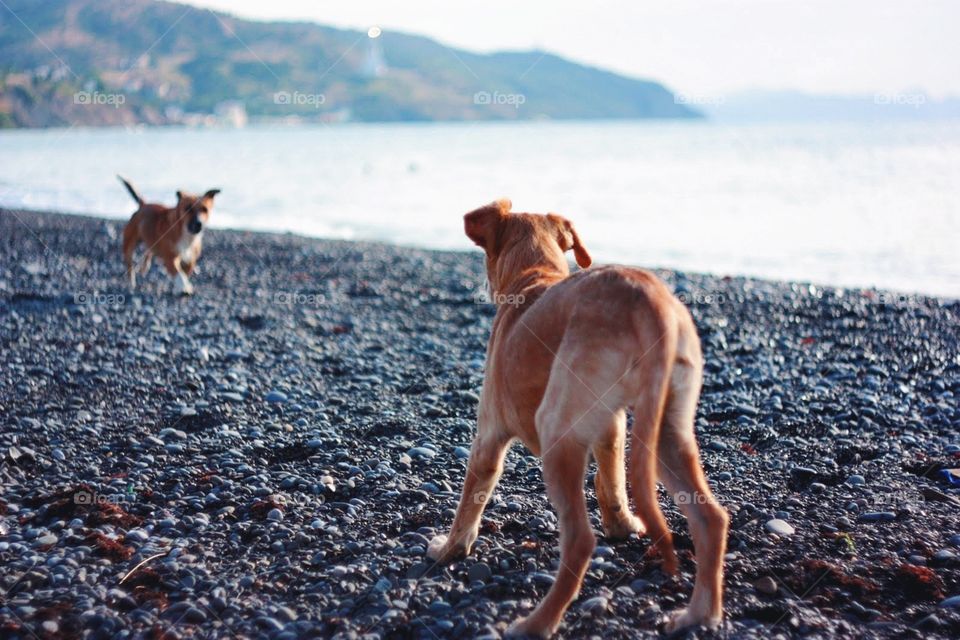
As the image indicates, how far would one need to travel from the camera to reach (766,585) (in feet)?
14.6

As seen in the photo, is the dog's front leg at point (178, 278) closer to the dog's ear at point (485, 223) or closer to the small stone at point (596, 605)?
the dog's ear at point (485, 223)

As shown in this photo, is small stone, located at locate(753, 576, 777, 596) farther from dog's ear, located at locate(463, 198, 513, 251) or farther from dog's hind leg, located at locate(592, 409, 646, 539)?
dog's ear, located at locate(463, 198, 513, 251)

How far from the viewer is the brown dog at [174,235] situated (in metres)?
13.5

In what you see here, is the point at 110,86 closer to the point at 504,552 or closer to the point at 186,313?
the point at 186,313

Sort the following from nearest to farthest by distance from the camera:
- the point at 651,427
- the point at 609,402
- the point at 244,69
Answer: the point at 651,427 < the point at 609,402 < the point at 244,69

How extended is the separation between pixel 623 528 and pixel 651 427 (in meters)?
1.69

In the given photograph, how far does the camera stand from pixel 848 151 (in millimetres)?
67562

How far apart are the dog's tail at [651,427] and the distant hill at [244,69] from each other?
4907 inches

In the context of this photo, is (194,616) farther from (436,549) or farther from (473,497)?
(473,497)

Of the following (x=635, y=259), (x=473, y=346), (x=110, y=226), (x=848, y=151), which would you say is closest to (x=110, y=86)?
(x=848, y=151)

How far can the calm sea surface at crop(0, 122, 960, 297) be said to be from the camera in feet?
70.7

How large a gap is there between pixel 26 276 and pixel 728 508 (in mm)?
12714

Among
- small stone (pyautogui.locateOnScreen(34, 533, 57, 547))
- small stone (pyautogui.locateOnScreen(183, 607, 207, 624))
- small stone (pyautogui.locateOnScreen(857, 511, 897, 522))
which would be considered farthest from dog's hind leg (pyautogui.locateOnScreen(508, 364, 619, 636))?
small stone (pyautogui.locateOnScreen(34, 533, 57, 547))

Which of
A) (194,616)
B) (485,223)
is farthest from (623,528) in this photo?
(194,616)
